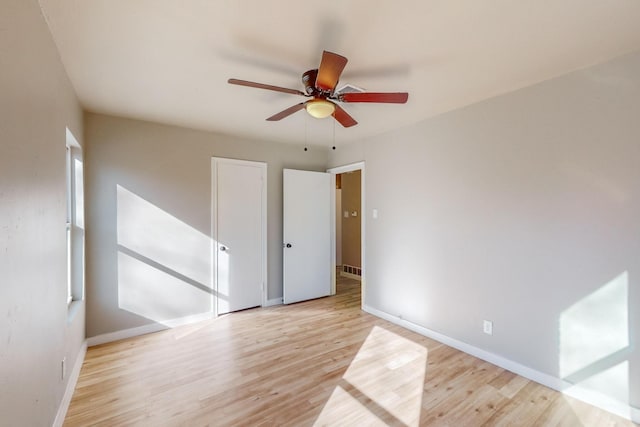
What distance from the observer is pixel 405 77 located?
221cm

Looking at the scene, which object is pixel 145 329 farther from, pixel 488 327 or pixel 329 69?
pixel 488 327

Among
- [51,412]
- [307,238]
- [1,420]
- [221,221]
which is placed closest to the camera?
[1,420]

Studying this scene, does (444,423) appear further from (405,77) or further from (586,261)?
(405,77)

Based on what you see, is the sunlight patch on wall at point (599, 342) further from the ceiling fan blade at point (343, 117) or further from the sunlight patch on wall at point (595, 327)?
the ceiling fan blade at point (343, 117)

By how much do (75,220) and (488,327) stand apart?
4099 mm

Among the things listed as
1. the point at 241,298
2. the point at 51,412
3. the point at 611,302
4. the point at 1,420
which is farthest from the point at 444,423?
the point at 241,298

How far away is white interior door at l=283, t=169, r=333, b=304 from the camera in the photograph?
167 inches

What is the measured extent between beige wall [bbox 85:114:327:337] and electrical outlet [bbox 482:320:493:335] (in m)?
3.14

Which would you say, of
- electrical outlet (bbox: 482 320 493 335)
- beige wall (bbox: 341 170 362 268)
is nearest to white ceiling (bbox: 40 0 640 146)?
electrical outlet (bbox: 482 320 493 335)

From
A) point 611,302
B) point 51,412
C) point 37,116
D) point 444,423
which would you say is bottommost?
point 444,423

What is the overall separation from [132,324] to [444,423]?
10.5ft

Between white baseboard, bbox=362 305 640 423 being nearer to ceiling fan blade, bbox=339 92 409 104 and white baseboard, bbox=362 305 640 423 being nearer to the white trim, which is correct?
the white trim

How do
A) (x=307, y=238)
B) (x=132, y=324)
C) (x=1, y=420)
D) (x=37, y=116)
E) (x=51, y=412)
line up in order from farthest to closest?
(x=307, y=238), (x=132, y=324), (x=51, y=412), (x=37, y=116), (x=1, y=420)

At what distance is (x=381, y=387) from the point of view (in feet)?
7.30
